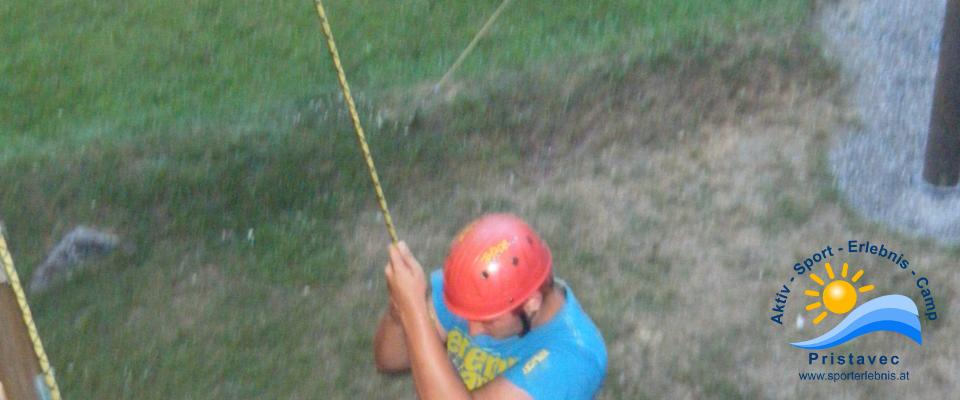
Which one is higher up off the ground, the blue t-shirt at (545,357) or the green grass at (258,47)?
the blue t-shirt at (545,357)

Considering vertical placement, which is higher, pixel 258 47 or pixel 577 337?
pixel 577 337

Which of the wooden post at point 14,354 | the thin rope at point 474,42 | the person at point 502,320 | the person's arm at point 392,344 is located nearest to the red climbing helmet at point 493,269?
the person at point 502,320

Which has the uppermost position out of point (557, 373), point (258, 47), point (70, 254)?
point (557, 373)

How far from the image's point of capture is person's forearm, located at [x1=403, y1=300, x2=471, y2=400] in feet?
10.2

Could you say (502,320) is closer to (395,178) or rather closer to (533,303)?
(533,303)

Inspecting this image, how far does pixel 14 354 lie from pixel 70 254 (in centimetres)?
421

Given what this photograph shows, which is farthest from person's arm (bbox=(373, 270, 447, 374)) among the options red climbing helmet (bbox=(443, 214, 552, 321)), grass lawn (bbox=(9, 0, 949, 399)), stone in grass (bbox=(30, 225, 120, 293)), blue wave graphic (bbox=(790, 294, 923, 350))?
stone in grass (bbox=(30, 225, 120, 293))

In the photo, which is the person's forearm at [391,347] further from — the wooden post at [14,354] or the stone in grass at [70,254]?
the stone in grass at [70,254]

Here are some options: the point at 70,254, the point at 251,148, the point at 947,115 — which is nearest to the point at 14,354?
the point at 70,254

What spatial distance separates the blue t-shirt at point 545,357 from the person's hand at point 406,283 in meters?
0.35

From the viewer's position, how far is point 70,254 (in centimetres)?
633

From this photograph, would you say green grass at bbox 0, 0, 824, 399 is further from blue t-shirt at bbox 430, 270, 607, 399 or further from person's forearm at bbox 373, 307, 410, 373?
blue t-shirt at bbox 430, 270, 607, 399

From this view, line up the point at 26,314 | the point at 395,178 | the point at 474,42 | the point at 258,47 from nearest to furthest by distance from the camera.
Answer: the point at 26,314 < the point at 395,178 < the point at 474,42 < the point at 258,47

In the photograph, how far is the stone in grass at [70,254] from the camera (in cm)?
623
